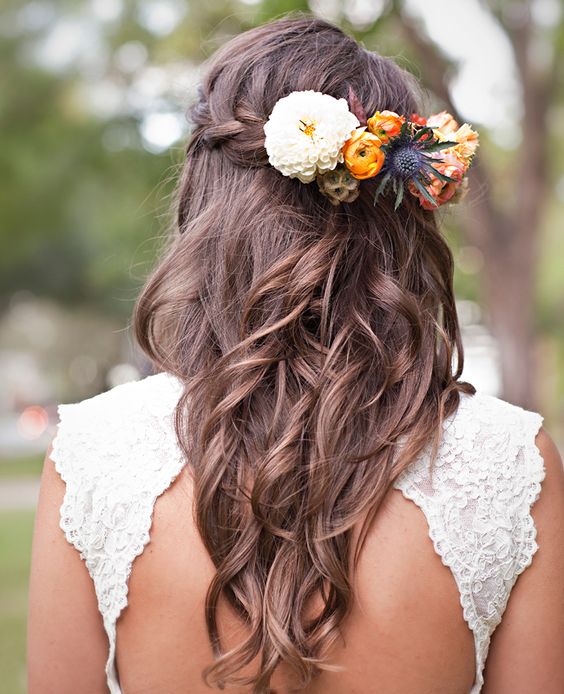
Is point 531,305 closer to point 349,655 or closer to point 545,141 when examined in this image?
point 545,141

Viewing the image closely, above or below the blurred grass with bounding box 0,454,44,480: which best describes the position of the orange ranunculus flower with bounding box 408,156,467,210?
above

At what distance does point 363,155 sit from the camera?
5.90ft

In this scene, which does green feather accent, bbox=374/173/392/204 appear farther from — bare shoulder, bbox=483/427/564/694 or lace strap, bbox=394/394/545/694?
bare shoulder, bbox=483/427/564/694

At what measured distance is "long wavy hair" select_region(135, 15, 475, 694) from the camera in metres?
1.57

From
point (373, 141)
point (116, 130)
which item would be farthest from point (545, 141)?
point (373, 141)

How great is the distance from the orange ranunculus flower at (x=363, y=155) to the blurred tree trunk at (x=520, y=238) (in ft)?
31.4

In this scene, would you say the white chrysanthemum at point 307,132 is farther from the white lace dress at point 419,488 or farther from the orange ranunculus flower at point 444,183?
the white lace dress at point 419,488

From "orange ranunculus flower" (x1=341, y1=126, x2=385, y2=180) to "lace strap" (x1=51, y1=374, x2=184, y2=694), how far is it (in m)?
0.57

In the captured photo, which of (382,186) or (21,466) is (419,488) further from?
(21,466)

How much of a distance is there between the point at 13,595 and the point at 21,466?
28.8 feet

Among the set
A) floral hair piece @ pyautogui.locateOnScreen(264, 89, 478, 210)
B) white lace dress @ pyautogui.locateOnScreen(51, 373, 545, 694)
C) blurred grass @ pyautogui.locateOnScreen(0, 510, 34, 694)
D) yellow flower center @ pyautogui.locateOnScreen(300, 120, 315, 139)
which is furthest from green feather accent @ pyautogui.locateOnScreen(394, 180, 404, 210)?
blurred grass @ pyautogui.locateOnScreen(0, 510, 34, 694)

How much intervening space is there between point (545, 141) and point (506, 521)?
36.0ft

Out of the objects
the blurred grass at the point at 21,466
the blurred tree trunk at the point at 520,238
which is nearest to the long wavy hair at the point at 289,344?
the blurred tree trunk at the point at 520,238

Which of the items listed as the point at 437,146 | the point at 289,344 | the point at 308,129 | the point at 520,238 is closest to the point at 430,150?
the point at 437,146
